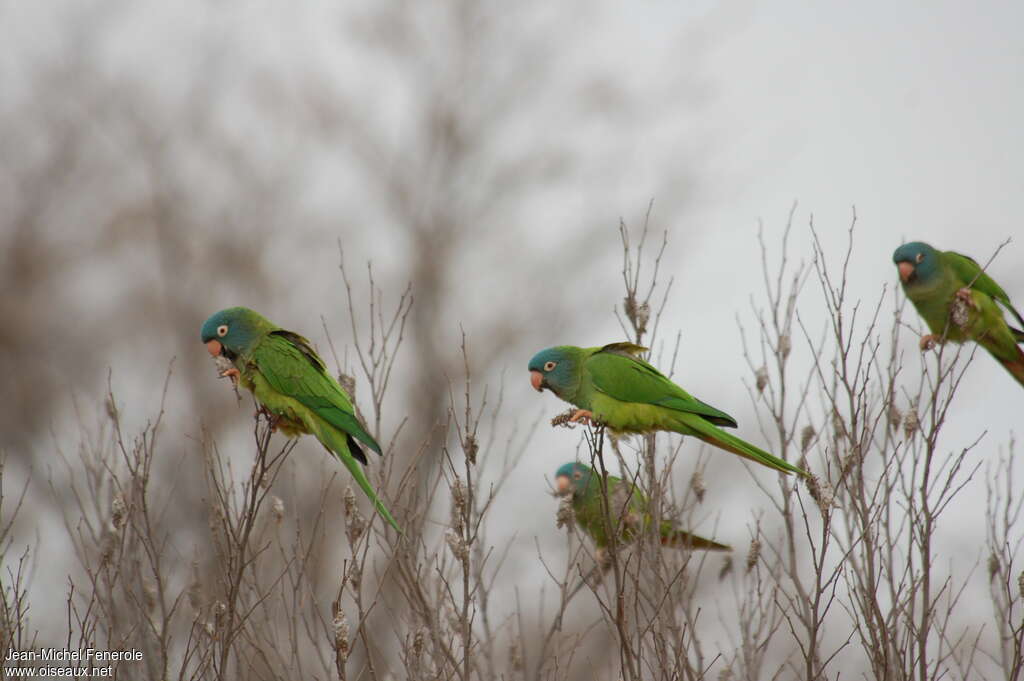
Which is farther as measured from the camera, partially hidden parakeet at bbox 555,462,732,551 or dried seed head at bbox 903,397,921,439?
partially hidden parakeet at bbox 555,462,732,551

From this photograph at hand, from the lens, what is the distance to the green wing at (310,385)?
235 inches

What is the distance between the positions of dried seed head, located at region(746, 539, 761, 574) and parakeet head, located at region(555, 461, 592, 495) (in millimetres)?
2509

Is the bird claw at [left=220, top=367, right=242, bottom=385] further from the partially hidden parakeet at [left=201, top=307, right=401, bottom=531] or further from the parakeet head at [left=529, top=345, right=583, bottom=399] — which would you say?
the parakeet head at [left=529, top=345, right=583, bottom=399]

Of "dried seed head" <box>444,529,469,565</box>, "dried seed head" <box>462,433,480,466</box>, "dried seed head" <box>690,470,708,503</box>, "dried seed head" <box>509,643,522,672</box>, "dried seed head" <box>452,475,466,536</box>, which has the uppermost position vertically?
"dried seed head" <box>462,433,480,466</box>

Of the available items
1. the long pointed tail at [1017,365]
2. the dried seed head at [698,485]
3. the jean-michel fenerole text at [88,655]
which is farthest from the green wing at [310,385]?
the long pointed tail at [1017,365]

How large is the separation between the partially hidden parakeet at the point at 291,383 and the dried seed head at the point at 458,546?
93 cm

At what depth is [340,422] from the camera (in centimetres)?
595

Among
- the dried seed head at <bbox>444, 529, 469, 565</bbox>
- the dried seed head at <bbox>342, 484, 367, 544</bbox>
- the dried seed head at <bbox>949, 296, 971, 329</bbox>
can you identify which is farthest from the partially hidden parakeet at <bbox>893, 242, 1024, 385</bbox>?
the dried seed head at <bbox>342, 484, 367, 544</bbox>

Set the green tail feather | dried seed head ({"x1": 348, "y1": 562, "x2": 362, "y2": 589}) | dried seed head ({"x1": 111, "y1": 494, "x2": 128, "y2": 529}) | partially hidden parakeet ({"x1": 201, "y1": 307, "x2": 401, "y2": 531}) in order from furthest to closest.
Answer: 1. partially hidden parakeet ({"x1": 201, "y1": 307, "x2": 401, "y2": 531})
2. the green tail feather
3. dried seed head ({"x1": 111, "y1": 494, "x2": 128, "y2": 529})
4. dried seed head ({"x1": 348, "y1": 562, "x2": 362, "y2": 589})

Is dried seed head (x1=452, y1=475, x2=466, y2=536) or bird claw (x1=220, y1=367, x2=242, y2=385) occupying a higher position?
bird claw (x1=220, y1=367, x2=242, y2=385)

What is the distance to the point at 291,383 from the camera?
604 cm

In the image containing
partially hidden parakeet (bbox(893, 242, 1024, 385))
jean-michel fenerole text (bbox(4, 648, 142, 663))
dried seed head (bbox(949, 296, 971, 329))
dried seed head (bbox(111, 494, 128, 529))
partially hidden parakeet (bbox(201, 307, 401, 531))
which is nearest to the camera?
jean-michel fenerole text (bbox(4, 648, 142, 663))

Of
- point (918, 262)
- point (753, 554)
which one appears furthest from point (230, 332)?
point (918, 262)

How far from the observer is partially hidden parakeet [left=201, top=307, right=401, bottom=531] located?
19.6 ft
